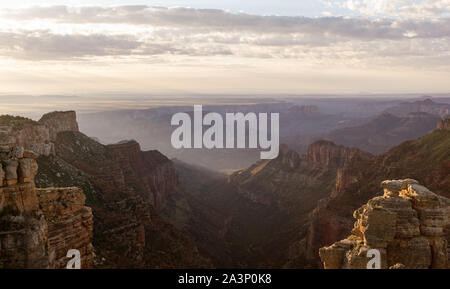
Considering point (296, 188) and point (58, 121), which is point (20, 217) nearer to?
point (58, 121)

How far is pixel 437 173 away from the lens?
68.8 meters

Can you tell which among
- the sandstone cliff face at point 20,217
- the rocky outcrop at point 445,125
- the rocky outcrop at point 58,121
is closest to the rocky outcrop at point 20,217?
the sandstone cliff face at point 20,217

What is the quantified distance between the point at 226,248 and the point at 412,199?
2783 inches

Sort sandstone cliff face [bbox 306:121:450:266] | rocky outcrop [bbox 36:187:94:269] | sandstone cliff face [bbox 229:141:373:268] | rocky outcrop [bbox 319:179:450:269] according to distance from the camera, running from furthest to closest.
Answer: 1. sandstone cliff face [bbox 229:141:373:268]
2. sandstone cliff face [bbox 306:121:450:266]
3. rocky outcrop [bbox 36:187:94:269]
4. rocky outcrop [bbox 319:179:450:269]

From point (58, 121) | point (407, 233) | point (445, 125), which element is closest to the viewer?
point (407, 233)

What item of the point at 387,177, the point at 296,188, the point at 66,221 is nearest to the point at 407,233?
the point at 66,221

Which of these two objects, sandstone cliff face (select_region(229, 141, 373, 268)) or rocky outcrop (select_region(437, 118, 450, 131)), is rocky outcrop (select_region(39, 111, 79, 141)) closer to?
sandstone cliff face (select_region(229, 141, 373, 268))

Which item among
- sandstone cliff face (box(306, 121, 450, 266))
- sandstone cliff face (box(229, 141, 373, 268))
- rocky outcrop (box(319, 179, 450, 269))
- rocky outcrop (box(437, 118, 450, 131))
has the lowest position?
sandstone cliff face (box(229, 141, 373, 268))

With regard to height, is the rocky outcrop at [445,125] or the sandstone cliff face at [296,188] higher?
the rocky outcrop at [445,125]

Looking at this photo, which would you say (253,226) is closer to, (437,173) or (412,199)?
(437,173)

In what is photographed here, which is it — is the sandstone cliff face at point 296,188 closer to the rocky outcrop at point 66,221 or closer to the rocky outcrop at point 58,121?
the rocky outcrop at point 66,221

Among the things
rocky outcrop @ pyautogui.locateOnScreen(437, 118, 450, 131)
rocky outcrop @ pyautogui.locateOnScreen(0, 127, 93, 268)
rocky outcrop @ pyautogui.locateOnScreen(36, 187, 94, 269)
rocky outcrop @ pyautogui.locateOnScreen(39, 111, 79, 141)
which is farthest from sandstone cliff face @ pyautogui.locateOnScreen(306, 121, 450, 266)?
rocky outcrop @ pyautogui.locateOnScreen(0, 127, 93, 268)

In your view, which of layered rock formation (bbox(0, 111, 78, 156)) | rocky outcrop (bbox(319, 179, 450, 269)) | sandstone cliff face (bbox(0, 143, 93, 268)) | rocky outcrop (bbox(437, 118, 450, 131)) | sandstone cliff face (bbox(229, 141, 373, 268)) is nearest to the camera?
sandstone cliff face (bbox(0, 143, 93, 268))

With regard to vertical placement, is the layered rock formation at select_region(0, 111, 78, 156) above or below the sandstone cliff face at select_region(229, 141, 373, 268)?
above
